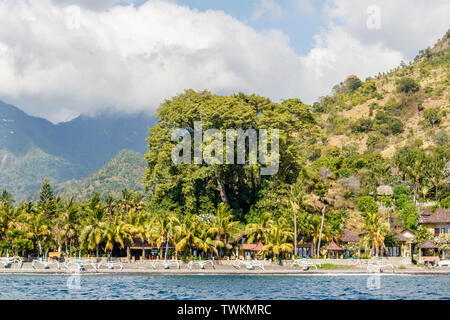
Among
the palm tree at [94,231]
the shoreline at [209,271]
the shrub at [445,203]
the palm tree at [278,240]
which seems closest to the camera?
the shoreline at [209,271]

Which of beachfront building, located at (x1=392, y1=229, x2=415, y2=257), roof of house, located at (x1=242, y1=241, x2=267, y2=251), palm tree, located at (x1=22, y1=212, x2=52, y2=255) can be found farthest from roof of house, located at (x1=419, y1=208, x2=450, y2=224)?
palm tree, located at (x1=22, y1=212, x2=52, y2=255)

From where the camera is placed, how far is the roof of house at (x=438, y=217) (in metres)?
54.8

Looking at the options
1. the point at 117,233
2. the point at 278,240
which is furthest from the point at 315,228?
the point at 117,233

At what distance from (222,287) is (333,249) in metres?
21.0

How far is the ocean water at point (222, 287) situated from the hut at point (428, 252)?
7163 mm

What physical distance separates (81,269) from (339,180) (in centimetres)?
3702

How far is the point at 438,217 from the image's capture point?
181 feet

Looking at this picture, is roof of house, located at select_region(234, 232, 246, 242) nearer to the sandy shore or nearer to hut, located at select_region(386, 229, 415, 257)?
the sandy shore

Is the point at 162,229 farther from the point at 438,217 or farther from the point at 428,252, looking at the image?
the point at 438,217

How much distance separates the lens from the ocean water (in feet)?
96.5

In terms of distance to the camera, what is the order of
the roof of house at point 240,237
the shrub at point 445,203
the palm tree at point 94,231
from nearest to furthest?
the palm tree at point 94,231, the roof of house at point 240,237, the shrub at point 445,203

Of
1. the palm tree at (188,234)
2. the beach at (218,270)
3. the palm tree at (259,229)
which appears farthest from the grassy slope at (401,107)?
the palm tree at (188,234)

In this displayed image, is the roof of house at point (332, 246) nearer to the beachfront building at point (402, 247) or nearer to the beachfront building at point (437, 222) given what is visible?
the beachfront building at point (402, 247)

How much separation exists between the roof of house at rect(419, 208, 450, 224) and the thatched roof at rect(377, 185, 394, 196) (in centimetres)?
618
